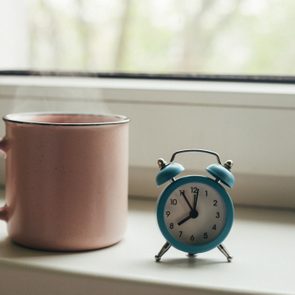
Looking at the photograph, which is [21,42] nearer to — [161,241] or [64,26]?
[64,26]

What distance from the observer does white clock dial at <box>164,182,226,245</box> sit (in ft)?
1.71

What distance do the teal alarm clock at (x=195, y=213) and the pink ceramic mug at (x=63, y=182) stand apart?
53 mm

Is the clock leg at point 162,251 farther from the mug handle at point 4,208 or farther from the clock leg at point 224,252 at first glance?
the mug handle at point 4,208

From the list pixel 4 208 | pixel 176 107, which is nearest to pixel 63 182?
pixel 4 208

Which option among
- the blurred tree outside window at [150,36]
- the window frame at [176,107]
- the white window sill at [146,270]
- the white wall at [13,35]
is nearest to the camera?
the white window sill at [146,270]

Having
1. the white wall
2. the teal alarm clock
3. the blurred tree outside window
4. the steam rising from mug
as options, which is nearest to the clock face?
the teal alarm clock

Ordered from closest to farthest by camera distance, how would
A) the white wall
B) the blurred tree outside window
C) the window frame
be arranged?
the window frame → the blurred tree outside window → the white wall

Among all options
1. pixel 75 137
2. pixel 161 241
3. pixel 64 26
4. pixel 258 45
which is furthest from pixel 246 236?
pixel 64 26

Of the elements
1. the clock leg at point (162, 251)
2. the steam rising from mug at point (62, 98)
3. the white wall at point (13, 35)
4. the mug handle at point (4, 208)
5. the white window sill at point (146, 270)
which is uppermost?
the white wall at point (13, 35)

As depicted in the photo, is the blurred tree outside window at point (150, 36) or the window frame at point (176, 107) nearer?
the window frame at point (176, 107)

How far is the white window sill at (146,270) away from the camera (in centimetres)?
46

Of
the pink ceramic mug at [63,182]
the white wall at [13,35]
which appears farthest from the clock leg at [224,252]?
the white wall at [13,35]

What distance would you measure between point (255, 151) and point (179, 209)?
0.74 feet

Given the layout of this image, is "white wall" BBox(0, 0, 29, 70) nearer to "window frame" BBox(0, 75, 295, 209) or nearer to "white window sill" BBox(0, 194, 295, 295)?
"window frame" BBox(0, 75, 295, 209)
